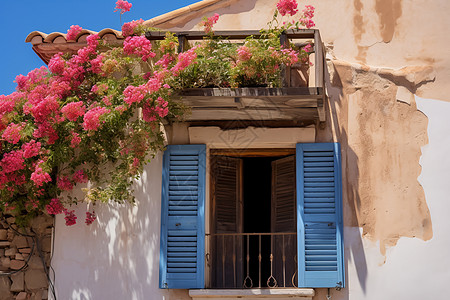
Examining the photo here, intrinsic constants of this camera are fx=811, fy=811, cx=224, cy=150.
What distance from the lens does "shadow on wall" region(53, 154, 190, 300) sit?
8.73 meters

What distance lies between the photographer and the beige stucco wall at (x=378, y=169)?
27.7 feet

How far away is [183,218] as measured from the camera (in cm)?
880

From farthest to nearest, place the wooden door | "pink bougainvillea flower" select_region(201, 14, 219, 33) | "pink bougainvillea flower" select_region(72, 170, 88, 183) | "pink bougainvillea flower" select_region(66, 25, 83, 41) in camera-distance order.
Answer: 1. "pink bougainvillea flower" select_region(66, 25, 83, 41)
2. the wooden door
3. "pink bougainvillea flower" select_region(72, 170, 88, 183)
4. "pink bougainvillea flower" select_region(201, 14, 219, 33)

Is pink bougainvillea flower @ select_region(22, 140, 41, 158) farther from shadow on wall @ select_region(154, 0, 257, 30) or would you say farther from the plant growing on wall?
shadow on wall @ select_region(154, 0, 257, 30)

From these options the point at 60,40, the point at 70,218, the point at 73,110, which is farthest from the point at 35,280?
the point at 60,40

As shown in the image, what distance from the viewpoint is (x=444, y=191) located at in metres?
8.55

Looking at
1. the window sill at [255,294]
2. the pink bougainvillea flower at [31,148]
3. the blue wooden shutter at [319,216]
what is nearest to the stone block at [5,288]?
the pink bougainvillea flower at [31,148]

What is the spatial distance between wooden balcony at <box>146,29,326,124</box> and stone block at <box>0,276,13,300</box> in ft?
8.85

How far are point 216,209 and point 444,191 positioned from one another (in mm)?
2522

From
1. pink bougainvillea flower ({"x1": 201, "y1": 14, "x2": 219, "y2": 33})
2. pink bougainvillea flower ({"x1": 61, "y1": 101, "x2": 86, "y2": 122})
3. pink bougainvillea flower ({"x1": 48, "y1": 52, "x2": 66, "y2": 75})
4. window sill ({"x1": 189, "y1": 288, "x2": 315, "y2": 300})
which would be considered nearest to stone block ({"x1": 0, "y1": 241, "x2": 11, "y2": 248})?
pink bougainvillea flower ({"x1": 61, "y1": 101, "x2": 86, "y2": 122})

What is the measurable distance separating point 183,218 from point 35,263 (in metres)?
1.73

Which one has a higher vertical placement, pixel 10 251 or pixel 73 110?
pixel 73 110

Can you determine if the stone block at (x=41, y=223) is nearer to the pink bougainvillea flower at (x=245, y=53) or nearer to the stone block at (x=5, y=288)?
the stone block at (x=5, y=288)

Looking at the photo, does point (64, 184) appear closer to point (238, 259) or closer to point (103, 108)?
point (103, 108)
